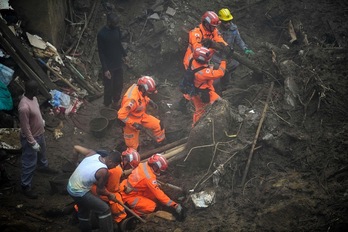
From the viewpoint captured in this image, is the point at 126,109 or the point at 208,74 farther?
the point at 208,74

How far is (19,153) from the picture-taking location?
632 cm

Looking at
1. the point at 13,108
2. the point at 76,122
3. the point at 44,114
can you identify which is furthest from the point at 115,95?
the point at 13,108

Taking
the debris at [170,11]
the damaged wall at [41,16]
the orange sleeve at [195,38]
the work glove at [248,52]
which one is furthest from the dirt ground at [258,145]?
the orange sleeve at [195,38]

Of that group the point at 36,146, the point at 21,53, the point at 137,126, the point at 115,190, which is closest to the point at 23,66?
the point at 21,53

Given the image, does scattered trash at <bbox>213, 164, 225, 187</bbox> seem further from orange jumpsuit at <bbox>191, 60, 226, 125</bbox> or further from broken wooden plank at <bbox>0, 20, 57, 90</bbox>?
broken wooden plank at <bbox>0, 20, 57, 90</bbox>

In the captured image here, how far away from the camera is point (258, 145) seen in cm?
634

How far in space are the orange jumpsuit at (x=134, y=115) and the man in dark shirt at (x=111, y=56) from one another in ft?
5.38

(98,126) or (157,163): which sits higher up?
(157,163)

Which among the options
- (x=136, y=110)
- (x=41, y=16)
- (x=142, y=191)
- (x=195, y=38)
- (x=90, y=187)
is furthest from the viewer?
(x=41, y=16)

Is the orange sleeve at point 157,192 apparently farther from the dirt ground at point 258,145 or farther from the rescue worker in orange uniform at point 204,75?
the rescue worker in orange uniform at point 204,75

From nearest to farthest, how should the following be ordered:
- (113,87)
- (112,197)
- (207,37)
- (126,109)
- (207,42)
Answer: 1. (112,197)
2. (126,109)
3. (207,42)
4. (207,37)
5. (113,87)

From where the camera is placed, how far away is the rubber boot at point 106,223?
5.06 m

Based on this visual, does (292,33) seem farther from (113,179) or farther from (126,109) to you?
(113,179)

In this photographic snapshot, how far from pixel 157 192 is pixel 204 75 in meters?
3.04
